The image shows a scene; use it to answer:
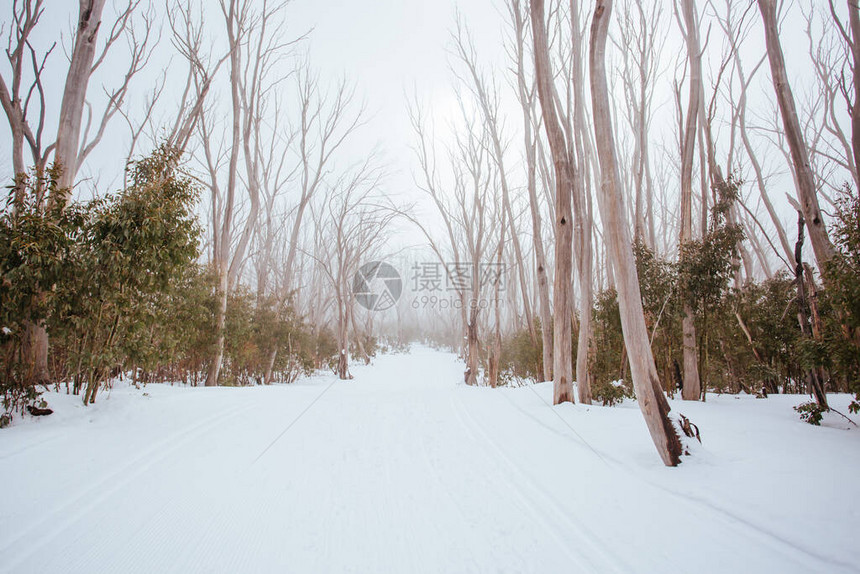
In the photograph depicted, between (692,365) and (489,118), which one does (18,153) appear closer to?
(489,118)

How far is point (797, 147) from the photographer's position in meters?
4.23

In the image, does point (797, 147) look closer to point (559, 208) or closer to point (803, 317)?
point (803, 317)

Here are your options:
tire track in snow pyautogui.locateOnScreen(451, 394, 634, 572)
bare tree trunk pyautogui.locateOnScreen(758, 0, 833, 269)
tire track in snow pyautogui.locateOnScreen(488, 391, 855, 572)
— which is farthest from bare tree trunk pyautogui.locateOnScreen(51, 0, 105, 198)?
bare tree trunk pyautogui.locateOnScreen(758, 0, 833, 269)

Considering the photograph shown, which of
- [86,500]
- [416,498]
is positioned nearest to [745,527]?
[416,498]

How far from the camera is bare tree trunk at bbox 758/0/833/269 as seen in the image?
4.05m

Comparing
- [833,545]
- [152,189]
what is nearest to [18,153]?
[152,189]

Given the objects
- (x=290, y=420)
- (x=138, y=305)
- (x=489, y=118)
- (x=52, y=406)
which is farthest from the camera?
(x=489, y=118)

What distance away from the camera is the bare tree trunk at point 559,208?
4746 mm

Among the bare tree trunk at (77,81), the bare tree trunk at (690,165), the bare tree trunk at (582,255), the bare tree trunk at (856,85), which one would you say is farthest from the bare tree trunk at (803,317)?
the bare tree trunk at (77,81)

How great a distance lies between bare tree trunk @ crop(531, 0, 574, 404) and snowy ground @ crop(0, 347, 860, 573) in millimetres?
1426

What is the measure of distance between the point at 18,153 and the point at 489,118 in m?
9.46

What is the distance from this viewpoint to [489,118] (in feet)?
33.4

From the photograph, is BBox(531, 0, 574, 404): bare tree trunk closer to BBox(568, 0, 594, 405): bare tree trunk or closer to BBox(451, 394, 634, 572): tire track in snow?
BBox(568, 0, 594, 405): bare tree trunk

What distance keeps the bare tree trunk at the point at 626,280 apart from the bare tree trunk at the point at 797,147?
2.52 metres
